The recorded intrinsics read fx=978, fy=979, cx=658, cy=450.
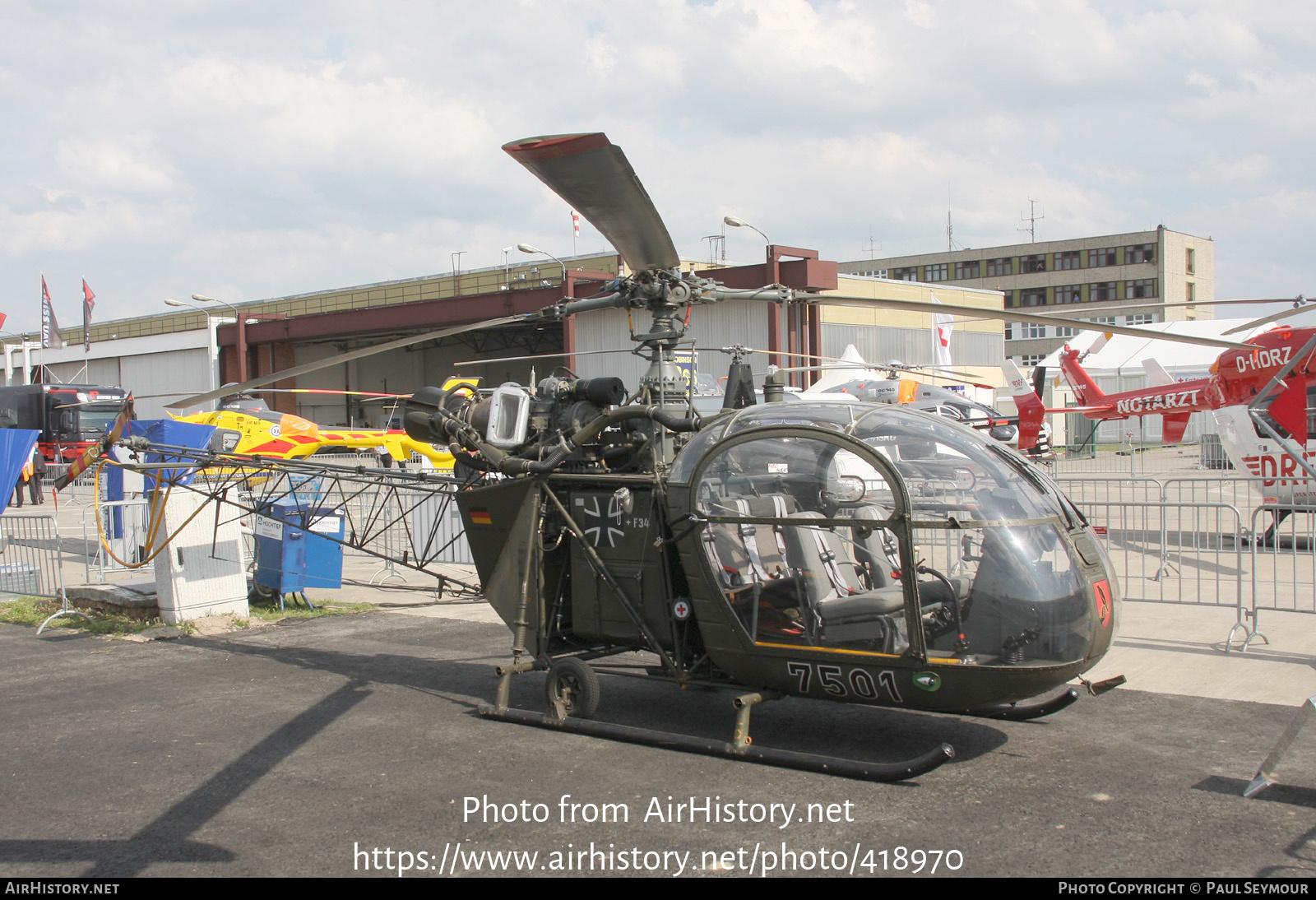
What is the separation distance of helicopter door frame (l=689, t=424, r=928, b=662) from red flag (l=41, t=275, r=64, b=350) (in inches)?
1671

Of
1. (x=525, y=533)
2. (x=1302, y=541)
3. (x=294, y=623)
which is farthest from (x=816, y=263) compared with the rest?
(x=525, y=533)

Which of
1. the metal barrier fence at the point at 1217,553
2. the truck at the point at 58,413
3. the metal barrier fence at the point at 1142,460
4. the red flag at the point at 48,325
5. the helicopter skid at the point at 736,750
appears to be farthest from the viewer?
the red flag at the point at 48,325

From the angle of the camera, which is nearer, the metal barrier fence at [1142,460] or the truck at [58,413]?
the metal barrier fence at [1142,460]

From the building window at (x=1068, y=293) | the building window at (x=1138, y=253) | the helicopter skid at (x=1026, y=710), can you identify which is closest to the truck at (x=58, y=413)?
the helicopter skid at (x=1026, y=710)

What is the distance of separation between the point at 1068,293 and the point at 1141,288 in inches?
207

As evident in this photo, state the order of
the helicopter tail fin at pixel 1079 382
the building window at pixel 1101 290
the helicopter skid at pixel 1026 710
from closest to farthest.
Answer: the helicopter skid at pixel 1026 710, the helicopter tail fin at pixel 1079 382, the building window at pixel 1101 290

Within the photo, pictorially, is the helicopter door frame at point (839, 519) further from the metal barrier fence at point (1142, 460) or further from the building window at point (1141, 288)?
the building window at point (1141, 288)

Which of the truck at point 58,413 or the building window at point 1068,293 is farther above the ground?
the building window at point 1068,293

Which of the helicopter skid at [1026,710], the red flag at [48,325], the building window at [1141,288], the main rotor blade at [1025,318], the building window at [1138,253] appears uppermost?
the building window at [1138,253]

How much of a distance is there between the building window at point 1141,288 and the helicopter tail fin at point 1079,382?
54.0 meters

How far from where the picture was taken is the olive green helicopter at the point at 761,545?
513cm

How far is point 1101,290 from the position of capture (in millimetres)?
77000

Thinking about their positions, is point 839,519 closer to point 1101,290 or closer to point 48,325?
point 48,325

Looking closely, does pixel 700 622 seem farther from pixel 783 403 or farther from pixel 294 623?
pixel 294 623
